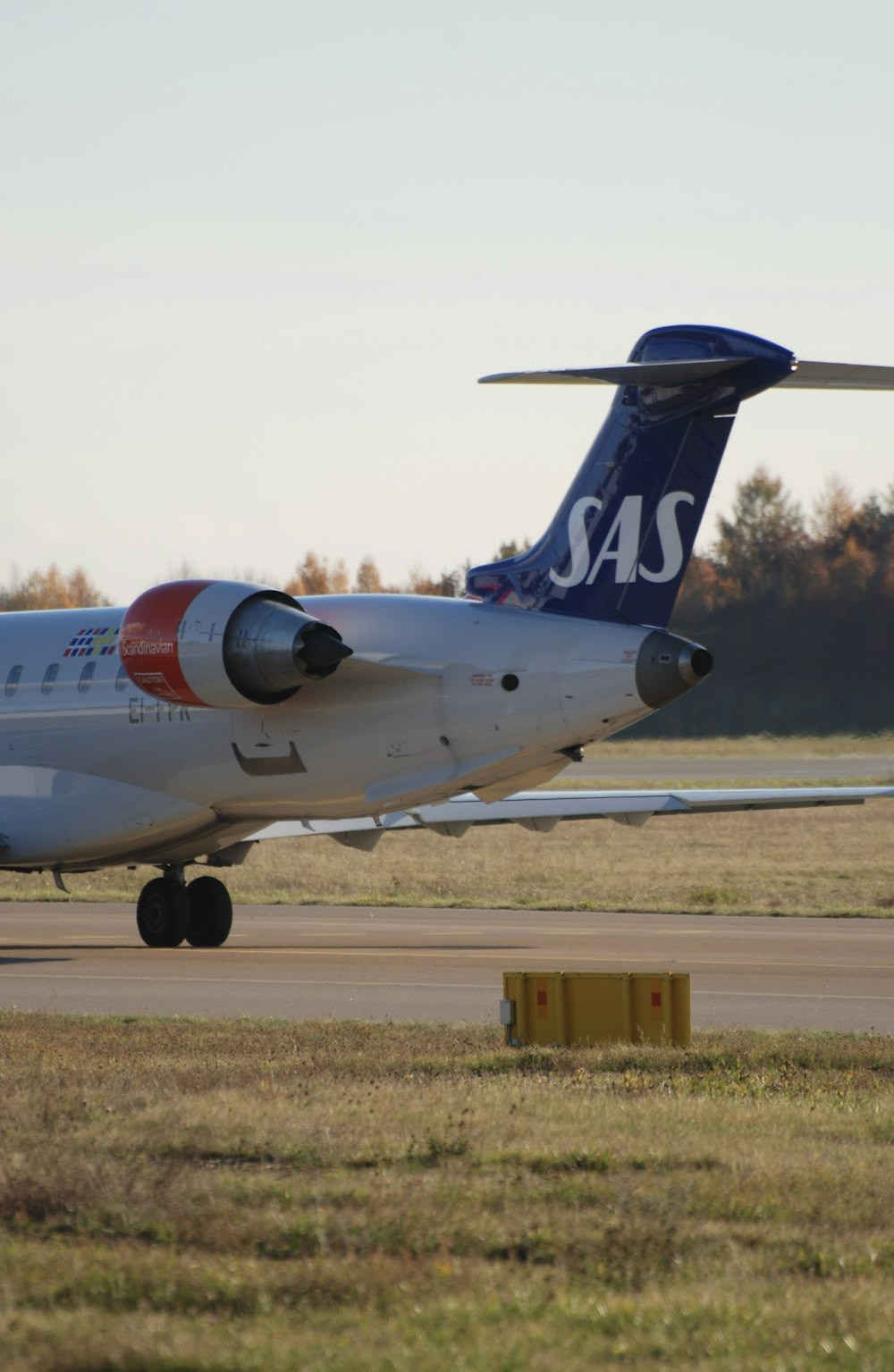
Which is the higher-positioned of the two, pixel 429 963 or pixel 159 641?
pixel 159 641

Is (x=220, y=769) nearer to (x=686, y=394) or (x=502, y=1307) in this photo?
(x=686, y=394)

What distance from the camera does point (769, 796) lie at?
997 inches

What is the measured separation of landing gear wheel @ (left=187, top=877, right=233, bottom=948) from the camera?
2498cm

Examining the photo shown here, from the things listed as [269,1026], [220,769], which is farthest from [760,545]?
[269,1026]

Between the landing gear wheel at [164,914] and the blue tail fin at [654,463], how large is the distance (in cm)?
736

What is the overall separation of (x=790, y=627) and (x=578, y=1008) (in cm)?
4811

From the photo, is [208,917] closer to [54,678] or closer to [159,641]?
[54,678]

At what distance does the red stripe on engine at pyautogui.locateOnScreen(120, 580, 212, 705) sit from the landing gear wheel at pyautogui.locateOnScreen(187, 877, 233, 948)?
4067 millimetres

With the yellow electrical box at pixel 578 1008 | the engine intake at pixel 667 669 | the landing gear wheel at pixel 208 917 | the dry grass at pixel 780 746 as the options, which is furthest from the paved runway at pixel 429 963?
the dry grass at pixel 780 746

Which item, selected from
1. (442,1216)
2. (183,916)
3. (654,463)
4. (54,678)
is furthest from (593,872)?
(442,1216)

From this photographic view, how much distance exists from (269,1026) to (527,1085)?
3938mm

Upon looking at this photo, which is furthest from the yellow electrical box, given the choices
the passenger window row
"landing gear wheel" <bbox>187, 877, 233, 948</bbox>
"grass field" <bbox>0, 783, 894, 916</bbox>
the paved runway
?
"grass field" <bbox>0, 783, 894, 916</bbox>

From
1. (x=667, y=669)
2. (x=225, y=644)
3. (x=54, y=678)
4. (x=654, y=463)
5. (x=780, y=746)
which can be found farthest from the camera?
(x=780, y=746)

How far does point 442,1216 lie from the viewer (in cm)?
806
